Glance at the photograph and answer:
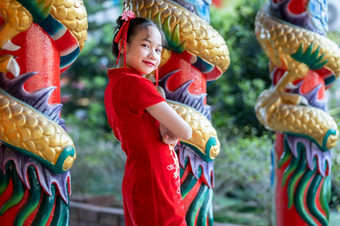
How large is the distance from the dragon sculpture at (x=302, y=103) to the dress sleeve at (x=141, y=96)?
43.9 inches

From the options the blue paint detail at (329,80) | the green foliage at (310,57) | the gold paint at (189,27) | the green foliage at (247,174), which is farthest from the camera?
the green foliage at (247,174)

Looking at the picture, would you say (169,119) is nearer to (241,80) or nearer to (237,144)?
(237,144)

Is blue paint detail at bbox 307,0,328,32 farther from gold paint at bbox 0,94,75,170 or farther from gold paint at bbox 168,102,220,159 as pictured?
gold paint at bbox 0,94,75,170

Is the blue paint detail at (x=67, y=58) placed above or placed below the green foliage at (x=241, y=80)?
below

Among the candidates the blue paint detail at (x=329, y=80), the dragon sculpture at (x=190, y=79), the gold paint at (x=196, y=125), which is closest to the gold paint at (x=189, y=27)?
the dragon sculpture at (x=190, y=79)

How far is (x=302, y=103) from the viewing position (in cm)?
213

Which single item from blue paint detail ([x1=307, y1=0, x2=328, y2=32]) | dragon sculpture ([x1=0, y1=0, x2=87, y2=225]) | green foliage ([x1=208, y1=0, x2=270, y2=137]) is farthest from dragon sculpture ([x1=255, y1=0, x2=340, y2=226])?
green foliage ([x1=208, y1=0, x2=270, y2=137])

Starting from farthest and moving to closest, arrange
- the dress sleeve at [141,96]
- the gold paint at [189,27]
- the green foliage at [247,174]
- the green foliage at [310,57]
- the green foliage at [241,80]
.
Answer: the green foliage at [241,80], the green foliage at [247,174], the green foliage at [310,57], the gold paint at [189,27], the dress sleeve at [141,96]

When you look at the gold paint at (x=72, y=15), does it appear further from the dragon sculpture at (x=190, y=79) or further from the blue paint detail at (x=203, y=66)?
the blue paint detail at (x=203, y=66)

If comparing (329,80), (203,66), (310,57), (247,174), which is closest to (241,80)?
(247,174)

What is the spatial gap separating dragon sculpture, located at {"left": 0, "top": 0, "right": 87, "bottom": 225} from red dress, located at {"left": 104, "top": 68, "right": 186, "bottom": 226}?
0.80 ft

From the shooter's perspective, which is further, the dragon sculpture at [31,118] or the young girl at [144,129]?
the dragon sculpture at [31,118]

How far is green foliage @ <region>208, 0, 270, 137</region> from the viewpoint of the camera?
4.49 meters

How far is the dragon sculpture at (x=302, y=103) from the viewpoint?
2.08 metres
